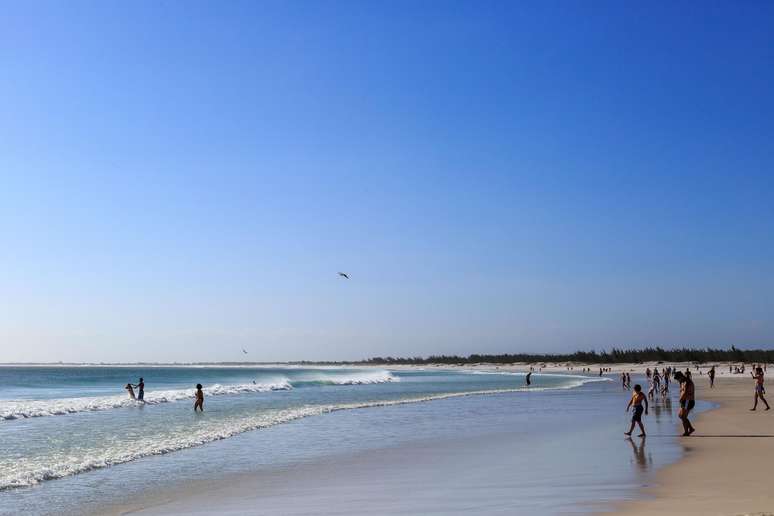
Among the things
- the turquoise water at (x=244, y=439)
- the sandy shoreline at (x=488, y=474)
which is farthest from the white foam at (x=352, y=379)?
the sandy shoreline at (x=488, y=474)

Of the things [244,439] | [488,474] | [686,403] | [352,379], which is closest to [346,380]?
[352,379]

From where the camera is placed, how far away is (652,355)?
10975 cm

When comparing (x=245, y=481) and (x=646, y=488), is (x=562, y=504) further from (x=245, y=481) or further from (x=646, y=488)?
(x=245, y=481)

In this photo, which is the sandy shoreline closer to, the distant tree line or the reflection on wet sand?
the reflection on wet sand

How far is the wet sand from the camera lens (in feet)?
32.0

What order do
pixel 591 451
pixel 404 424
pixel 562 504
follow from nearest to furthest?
pixel 562 504 < pixel 591 451 < pixel 404 424

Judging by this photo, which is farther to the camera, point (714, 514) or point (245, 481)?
point (245, 481)

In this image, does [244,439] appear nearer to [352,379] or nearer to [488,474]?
[488,474]

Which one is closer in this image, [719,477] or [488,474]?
[719,477]

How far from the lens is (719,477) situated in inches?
489

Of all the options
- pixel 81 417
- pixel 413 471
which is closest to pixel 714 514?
pixel 413 471

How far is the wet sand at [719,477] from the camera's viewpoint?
32.0 ft

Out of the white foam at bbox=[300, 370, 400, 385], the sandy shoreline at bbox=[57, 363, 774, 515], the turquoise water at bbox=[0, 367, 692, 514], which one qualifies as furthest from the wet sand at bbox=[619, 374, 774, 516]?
the white foam at bbox=[300, 370, 400, 385]

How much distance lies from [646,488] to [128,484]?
32.6 ft
